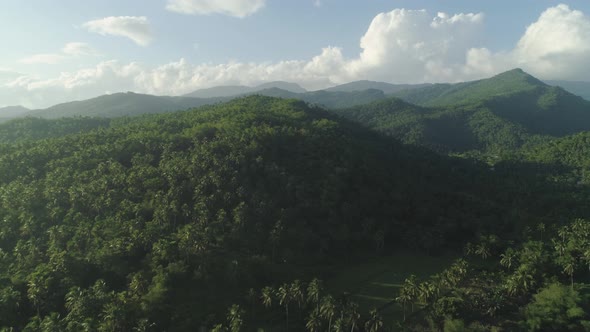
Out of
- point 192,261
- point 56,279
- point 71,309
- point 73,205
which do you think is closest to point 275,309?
point 192,261

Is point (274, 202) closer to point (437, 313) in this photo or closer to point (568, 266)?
point (437, 313)

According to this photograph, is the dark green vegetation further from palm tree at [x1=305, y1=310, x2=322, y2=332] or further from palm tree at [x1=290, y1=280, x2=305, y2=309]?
palm tree at [x1=305, y1=310, x2=322, y2=332]

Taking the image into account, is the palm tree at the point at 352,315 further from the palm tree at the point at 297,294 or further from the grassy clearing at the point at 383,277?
the grassy clearing at the point at 383,277

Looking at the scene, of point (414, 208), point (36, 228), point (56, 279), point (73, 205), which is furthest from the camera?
point (414, 208)

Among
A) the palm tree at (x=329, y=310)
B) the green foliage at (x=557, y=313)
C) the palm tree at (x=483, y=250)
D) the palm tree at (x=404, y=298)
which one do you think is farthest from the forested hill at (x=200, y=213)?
the green foliage at (x=557, y=313)

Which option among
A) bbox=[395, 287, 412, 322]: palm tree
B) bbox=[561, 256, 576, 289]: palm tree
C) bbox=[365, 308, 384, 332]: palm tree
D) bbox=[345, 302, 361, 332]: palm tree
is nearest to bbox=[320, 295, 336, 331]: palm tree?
bbox=[345, 302, 361, 332]: palm tree
